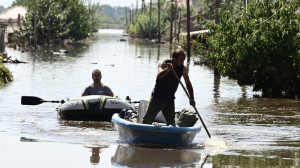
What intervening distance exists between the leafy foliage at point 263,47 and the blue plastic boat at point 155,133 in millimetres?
10750

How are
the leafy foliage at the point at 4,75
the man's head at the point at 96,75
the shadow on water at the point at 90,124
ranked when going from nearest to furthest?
the shadow on water at the point at 90,124 < the man's head at the point at 96,75 < the leafy foliage at the point at 4,75

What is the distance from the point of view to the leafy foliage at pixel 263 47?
2434 centimetres

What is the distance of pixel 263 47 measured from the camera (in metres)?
24.7

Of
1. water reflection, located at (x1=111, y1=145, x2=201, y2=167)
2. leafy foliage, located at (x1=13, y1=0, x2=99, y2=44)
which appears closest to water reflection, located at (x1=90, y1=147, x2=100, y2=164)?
water reflection, located at (x1=111, y1=145, x2=201, y2=167)

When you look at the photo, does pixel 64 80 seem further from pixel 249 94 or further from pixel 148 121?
pixel 148 121

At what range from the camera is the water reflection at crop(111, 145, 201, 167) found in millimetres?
12445

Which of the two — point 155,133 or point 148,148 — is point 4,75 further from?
point 155,133

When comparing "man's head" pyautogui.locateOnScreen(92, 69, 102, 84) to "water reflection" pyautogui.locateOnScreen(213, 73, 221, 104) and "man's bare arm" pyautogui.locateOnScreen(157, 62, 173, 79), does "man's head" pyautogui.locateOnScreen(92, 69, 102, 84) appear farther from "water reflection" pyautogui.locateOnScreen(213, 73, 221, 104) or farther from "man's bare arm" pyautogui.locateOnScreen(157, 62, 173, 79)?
"water reflection" pyautogui.locateOnScreen(213, 73, 221, 104)

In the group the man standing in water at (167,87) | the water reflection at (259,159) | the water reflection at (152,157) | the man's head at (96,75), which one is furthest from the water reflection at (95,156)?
the man's head at (96,75)

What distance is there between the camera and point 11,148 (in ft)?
44.7

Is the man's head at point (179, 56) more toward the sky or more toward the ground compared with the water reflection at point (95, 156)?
more toward the sky

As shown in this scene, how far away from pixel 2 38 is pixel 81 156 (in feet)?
129

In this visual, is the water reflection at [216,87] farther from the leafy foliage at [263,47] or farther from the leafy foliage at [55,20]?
the leafy foliage at [55,20]

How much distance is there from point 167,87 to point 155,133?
786 mm
